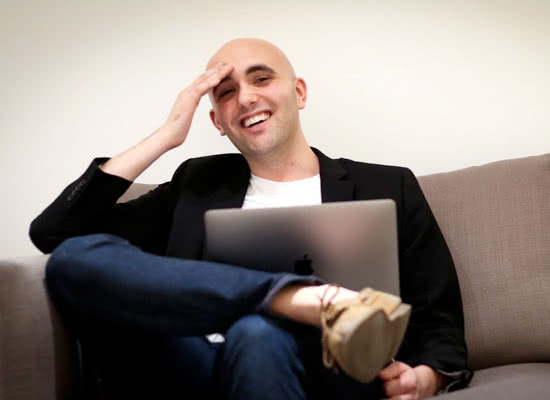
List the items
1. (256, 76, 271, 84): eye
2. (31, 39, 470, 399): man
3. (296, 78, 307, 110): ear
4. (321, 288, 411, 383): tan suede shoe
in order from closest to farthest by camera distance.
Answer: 1. (321, 288, 411, 383): tan suede shoe
2. (31, 39, 470, 399): man
3. (256, 76, 271, 84): eye
4. (296, 78, 307, 110): ear

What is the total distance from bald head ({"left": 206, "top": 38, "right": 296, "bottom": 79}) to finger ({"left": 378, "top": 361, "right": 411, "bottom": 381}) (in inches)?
33.2

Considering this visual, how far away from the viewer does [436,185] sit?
1535 millimetres

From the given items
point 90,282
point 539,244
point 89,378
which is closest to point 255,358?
point 90,282

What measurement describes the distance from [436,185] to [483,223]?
0.16m

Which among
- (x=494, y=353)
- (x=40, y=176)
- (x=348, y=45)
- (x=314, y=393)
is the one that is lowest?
(x=494, y=353)

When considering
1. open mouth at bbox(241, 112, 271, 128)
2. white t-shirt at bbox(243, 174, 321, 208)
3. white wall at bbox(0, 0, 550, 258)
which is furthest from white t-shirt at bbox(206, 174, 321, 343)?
white wall at bbox(0, 0, 550, 258)

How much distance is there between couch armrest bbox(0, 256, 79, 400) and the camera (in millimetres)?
996

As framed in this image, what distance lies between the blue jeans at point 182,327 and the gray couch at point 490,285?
0.20 ft

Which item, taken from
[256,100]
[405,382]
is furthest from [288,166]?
[405,382]

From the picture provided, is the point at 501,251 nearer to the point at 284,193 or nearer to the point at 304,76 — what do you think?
the point at 284,193

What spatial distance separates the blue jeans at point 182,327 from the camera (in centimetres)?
90

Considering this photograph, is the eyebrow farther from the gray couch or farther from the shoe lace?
the shoe lace

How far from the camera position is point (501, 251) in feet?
4.60

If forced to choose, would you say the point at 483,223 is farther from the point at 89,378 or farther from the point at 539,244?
the point at 89,378
